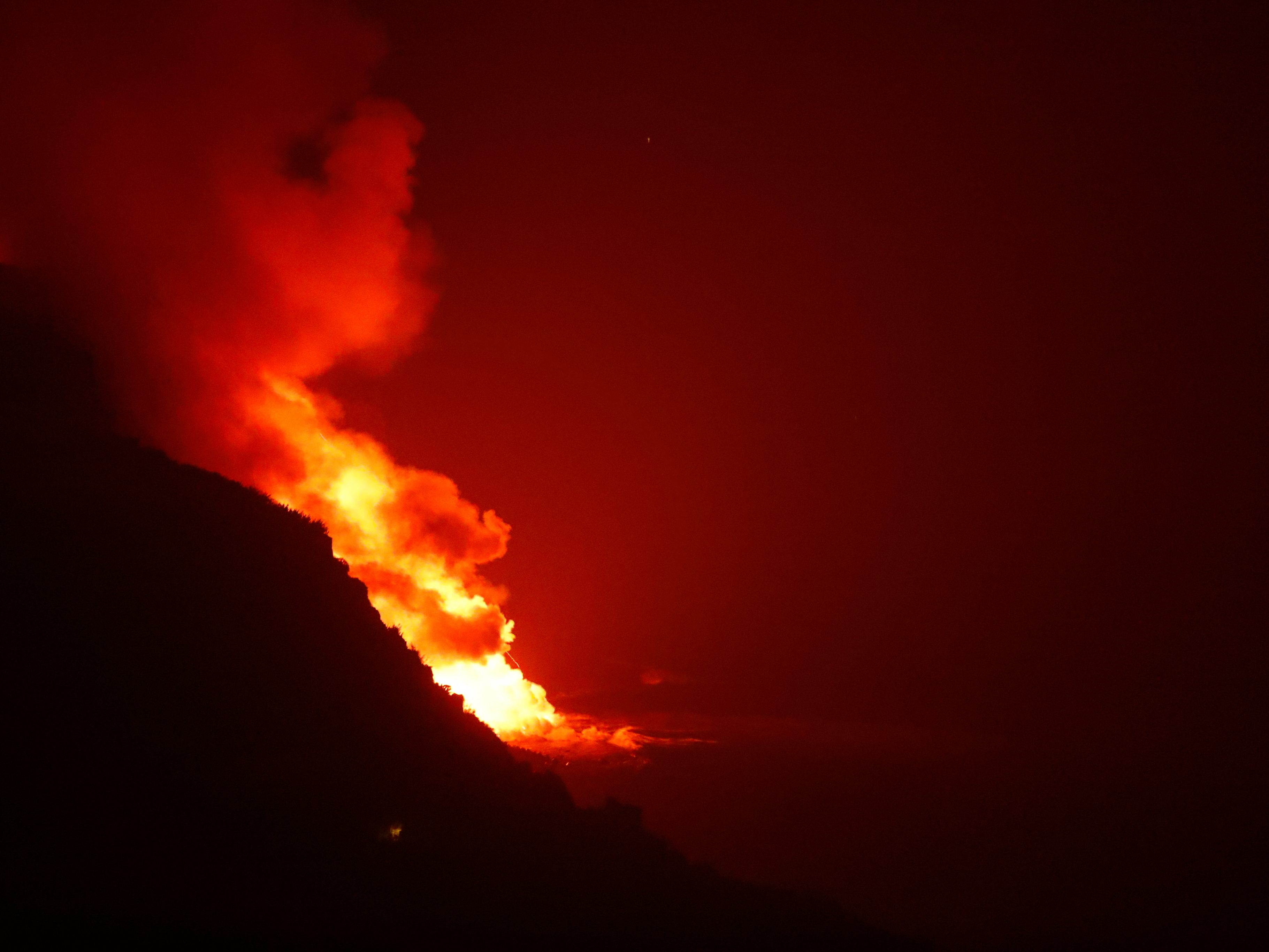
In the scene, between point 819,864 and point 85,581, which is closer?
point 85,581

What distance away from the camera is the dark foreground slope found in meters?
12.1

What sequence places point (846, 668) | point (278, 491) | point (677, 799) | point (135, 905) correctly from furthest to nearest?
1. point (846, 668)
2. point (677, 799)
3. point (278, 491)
4. point (135, 905)

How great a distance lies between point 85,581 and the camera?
16203 millimetres

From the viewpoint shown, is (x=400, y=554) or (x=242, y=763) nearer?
(x=242, y=763)

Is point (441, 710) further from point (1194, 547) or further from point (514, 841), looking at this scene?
point (1194, 547)

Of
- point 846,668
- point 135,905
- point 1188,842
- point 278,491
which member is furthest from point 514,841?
point 846,668

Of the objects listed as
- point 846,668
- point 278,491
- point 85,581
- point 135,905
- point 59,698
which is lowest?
point 135,905

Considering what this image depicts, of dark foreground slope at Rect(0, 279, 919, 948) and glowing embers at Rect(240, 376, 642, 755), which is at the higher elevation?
glowing embers at Rect(240, 376, 642, 755)

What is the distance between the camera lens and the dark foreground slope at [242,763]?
1209 centimetres

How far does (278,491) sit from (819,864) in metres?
28.5

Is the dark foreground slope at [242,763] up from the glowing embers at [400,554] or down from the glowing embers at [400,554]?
down

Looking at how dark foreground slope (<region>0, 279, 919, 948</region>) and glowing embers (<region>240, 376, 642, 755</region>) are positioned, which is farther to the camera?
glowing embers (<region>240, 376, 642, 755</region>)

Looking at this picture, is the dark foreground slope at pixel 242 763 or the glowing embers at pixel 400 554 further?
the glowing embers at pixel 400 554

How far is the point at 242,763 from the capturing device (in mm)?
15422
